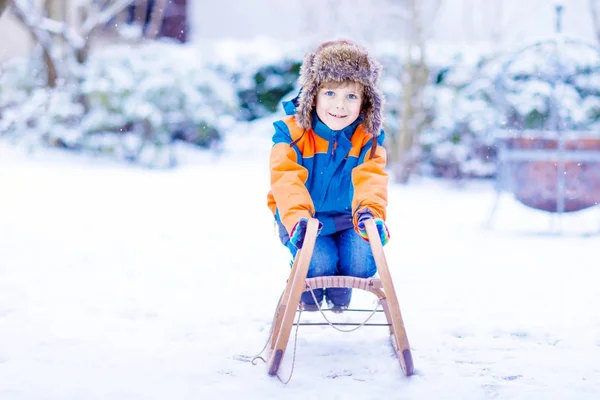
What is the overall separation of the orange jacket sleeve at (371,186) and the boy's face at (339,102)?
150mm

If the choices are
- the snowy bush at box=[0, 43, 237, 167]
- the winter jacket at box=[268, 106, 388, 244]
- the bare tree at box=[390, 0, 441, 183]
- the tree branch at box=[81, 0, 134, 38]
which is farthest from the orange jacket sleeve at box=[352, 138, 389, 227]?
the tree branch at box=[81, 0, 134, 38]

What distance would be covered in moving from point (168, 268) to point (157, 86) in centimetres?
402

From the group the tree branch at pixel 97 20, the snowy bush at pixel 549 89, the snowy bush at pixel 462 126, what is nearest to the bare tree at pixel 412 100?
the snowy bush at pixel 462 126

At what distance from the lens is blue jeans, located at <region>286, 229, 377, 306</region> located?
2.29 m

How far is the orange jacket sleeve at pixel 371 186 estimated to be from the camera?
2.12 metres

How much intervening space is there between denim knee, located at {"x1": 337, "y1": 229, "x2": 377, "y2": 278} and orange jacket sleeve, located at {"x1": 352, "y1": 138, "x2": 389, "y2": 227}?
21 centimetres

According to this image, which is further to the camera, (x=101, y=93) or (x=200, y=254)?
(x=101, y=93)

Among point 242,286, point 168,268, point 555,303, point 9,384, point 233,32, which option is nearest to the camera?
point 9,384

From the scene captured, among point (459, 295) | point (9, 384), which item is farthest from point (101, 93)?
point (9, 384)

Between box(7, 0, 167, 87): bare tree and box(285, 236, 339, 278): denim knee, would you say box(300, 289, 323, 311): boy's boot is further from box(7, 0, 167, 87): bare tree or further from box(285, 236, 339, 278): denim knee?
box(7, 0, 167, 87): bare tree

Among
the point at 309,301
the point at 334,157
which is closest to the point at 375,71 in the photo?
the point at 334,157

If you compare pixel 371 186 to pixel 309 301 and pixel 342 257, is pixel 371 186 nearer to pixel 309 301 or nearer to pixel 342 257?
pixel 342 257

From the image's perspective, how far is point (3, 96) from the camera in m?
8.00

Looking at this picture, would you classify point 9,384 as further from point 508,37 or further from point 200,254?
point 508,37
